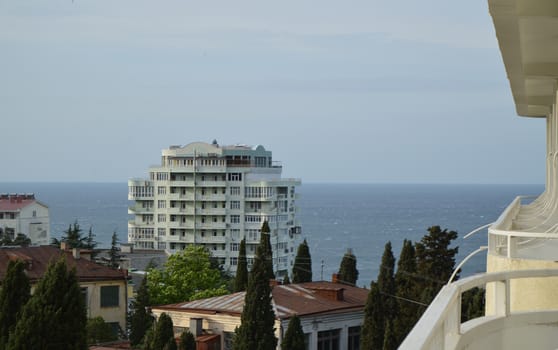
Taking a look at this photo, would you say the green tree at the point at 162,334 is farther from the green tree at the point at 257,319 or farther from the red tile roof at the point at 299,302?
the red tile roof at the point at 299,302

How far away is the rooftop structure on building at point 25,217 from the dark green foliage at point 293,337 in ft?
287

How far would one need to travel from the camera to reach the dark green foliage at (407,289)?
1254 inches

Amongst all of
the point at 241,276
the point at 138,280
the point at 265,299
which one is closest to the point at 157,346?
the point at 265,299

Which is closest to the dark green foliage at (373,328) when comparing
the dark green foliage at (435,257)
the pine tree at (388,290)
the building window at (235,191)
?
the pine tree at (388,290)

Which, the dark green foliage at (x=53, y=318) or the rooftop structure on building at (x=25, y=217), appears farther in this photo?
the rooftop structure on building at (x=25, y=217)

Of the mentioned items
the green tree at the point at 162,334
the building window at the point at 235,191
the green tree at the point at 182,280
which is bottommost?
the green tree at the point at 182,280

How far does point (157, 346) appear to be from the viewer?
27844mm

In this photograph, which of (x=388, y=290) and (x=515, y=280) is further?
(x=388, y=290)

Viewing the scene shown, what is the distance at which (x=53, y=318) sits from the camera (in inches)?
822

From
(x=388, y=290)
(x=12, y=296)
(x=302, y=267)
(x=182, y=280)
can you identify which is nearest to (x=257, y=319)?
(x=388, y=290)

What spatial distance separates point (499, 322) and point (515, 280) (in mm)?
1511

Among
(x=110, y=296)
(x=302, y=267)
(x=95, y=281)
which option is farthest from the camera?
(x=302, y=267)

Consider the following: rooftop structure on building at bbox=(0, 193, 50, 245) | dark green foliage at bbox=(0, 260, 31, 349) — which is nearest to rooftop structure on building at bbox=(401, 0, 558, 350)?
dark green foliage at bbox=(0, 260, 31, 349)

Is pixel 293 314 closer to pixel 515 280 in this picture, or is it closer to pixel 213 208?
pixel 515 280
